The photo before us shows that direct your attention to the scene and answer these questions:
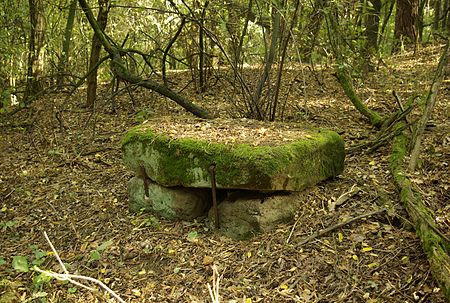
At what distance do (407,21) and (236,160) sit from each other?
7435 millimetres

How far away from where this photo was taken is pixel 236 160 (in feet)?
12.0

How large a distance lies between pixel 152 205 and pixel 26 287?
4.44ft

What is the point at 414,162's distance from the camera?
3.93 meters

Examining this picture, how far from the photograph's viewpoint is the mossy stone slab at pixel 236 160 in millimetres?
3617

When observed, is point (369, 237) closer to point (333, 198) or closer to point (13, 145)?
point (333, 198)

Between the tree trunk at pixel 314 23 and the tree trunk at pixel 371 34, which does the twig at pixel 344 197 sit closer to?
the tree trunk at pixel 314 23

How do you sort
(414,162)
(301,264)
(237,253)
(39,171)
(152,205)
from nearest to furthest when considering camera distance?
(301,264)
(237,253)
(414,162)
(152,205)
(39,171)

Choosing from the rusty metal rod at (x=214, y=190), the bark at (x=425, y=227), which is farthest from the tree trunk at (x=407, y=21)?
the rusty metal rod at (x=214, y=190)

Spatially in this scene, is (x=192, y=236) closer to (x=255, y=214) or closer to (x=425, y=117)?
(x=255, y=214)

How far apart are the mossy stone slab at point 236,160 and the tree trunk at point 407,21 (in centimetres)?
628

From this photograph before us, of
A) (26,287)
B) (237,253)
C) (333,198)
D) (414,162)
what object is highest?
(414,162)

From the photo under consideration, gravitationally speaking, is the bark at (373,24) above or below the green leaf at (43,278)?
above

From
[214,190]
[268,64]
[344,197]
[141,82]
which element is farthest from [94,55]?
[344,197]

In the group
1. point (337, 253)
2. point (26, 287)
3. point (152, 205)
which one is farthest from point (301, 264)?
point (26, 287)
